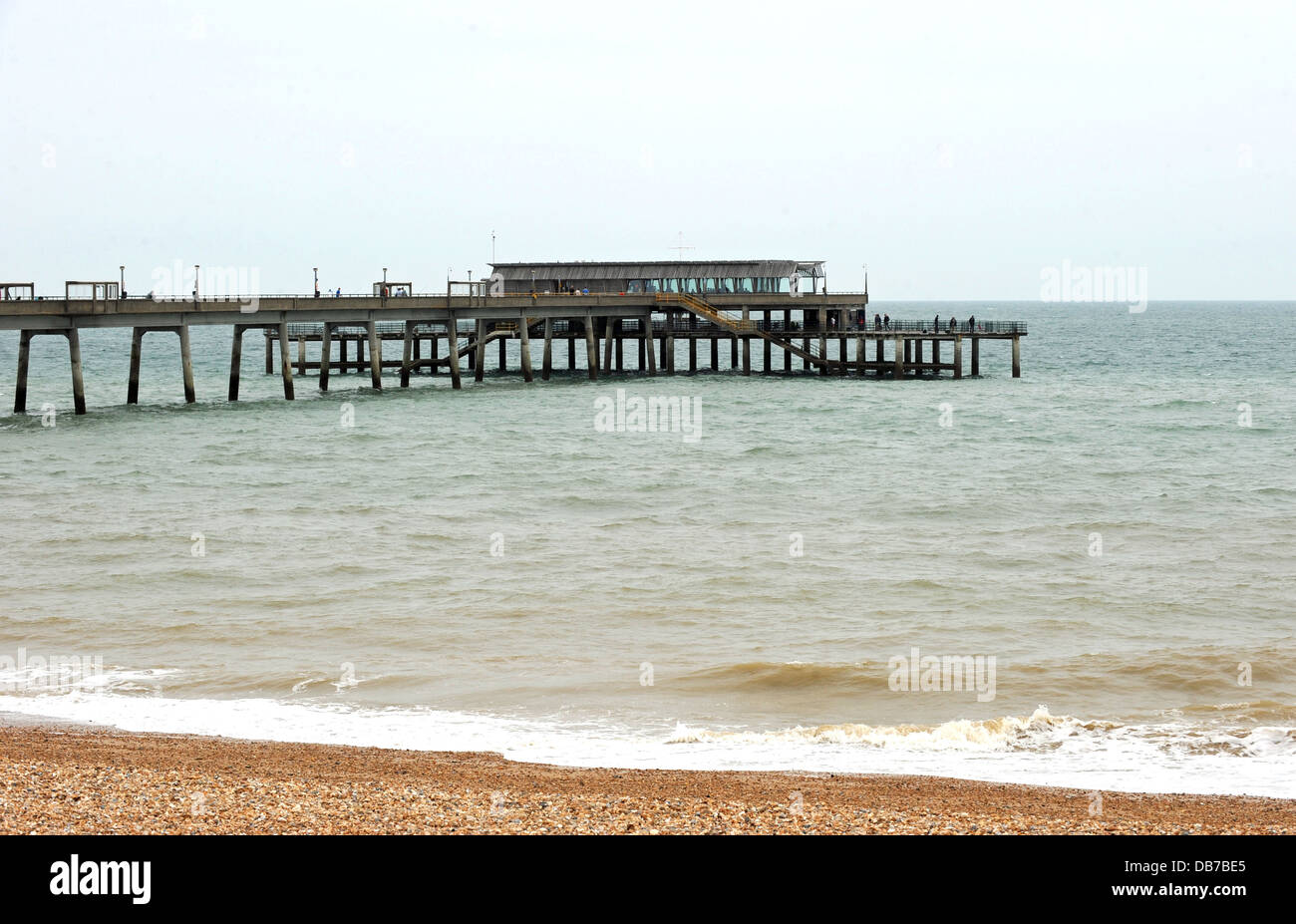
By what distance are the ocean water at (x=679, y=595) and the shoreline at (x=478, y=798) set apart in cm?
95

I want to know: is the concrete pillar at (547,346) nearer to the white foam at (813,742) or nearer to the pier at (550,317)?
the pier at (550,317)

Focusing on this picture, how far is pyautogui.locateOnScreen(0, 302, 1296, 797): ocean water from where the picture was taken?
1722cm

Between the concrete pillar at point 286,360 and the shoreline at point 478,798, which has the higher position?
the concrete pillar at point 286,360

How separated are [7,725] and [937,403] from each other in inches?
2204

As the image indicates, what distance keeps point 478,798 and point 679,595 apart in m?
12.3

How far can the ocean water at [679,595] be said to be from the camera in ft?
56.5

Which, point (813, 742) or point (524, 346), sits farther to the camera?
point (524, 346)

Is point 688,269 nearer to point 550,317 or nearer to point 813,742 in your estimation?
point 550,317

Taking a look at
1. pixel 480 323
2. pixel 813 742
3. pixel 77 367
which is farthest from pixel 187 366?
pixel 813 742

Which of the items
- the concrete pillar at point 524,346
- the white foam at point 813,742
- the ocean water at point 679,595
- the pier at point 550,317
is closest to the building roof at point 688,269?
the pier at point 550,317

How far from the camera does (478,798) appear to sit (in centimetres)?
1280

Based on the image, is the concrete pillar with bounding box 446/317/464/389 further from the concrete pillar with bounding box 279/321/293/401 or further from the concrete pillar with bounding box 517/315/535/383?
the concrete pillar with bounding box 279/321/293/401
